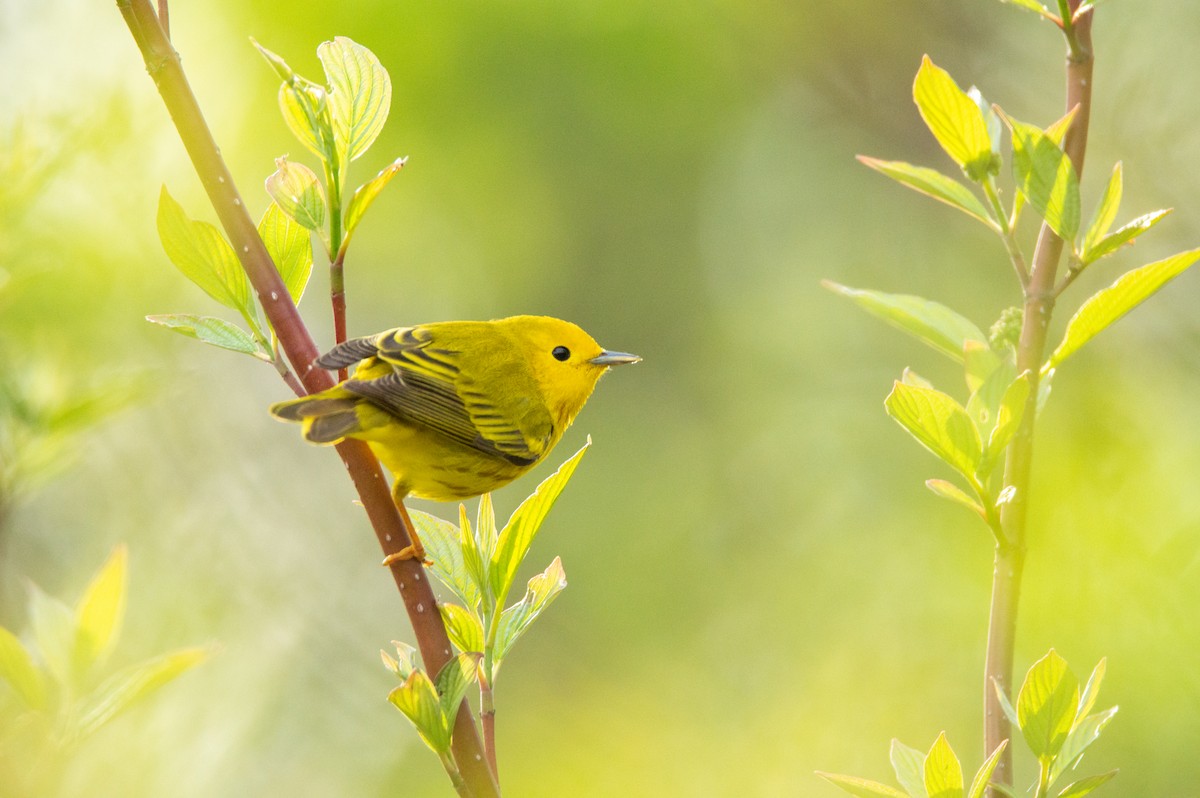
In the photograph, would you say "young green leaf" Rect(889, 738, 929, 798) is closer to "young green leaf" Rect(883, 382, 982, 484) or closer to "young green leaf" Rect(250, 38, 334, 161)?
"young green leaf" Rect(883, 382, 982, 484)

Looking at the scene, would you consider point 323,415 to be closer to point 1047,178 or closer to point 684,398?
point 1047,178

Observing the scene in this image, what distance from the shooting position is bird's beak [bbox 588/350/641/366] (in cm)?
261

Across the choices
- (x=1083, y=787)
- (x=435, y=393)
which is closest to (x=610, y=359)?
(x=435, y=393)

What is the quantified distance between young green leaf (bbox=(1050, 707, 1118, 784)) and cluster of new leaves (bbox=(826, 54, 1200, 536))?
20 centimetres

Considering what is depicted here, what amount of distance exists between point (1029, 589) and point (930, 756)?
63.4 inches

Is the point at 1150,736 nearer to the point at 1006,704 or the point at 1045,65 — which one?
the point at 1006,704

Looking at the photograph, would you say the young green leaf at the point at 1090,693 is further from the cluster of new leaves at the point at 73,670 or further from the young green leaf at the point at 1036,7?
the cluster of new leaves at the point at 73,670

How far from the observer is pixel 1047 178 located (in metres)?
0.93

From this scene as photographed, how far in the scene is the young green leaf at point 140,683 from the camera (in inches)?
36.5

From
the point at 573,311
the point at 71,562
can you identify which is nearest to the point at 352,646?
the point at 71,562

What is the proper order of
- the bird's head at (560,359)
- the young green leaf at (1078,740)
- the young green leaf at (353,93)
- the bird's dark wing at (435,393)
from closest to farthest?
1. the young green leaf at (1078,740)
2. the young green leaf at (353,93)
3. the bird's dark wing at (435,393)
4. the bird's head at (560,359)

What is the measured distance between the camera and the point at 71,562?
3.02 metres

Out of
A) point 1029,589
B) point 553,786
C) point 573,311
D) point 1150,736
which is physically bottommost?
point 553,786

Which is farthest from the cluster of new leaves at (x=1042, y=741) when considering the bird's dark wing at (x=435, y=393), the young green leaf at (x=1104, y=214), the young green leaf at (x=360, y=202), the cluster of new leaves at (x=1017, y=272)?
the bird's dark wing at (x=435, y=393)
